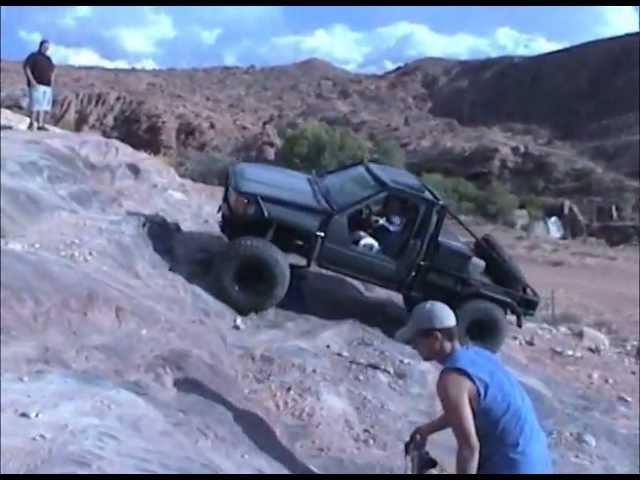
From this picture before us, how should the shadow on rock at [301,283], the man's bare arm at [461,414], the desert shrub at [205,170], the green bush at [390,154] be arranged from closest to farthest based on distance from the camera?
the man's bare arm at [461,414]
the shadow on rock at [301,283]
the desert shrub at [205,170]
the green bush at [390,154]

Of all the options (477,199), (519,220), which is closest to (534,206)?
(477,199)

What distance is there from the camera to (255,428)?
382 inches

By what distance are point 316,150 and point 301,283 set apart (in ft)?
80.1

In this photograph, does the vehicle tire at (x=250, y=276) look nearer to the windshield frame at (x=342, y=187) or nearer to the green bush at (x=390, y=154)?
the windshield frame at (x=342, y=187)

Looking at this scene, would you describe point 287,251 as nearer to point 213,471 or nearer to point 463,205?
point 213,471

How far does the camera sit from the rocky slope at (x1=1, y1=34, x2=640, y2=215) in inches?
1777

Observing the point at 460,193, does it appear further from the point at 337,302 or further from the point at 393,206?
the point at 393,206

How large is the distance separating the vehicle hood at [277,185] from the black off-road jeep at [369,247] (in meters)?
0.01

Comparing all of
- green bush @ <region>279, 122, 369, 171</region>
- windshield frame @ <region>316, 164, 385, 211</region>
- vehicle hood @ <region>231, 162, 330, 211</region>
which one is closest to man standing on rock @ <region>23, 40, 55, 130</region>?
vehicle hood @ <region>231, 162, 330, 211</region>

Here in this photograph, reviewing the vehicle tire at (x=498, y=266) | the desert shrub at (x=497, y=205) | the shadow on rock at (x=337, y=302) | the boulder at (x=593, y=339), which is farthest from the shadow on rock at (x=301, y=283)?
the desert shrub at (x=497, y=205)

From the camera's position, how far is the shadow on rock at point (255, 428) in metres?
9.38
